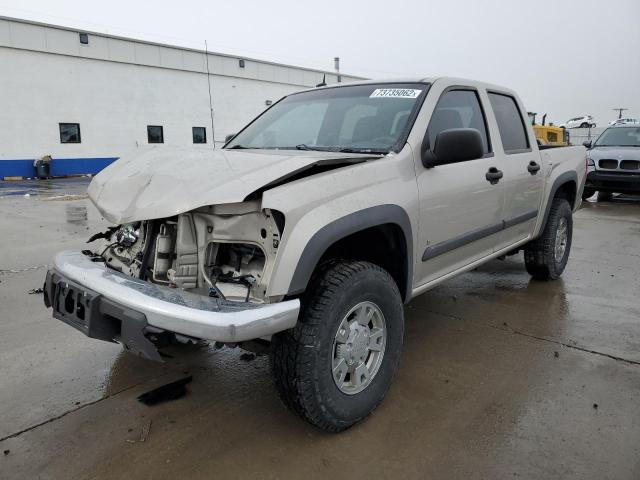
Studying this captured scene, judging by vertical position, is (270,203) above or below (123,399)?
above

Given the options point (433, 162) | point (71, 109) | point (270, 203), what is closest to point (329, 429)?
point (270, 203)

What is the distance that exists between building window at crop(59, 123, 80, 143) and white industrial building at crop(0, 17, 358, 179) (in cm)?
4

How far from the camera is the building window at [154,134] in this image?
80.3 ft

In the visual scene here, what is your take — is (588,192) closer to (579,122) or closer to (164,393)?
(164,393)

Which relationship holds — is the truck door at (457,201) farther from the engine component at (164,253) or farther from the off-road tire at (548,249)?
the engine component at (164,253)

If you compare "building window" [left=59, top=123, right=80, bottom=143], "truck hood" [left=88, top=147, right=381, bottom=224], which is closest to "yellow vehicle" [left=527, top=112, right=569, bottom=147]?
"truck hood" [left=88, top=147, right=381, bottom=224]

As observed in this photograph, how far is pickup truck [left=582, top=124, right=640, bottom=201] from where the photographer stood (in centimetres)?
1048

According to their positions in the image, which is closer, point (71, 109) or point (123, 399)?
point (123, 399)

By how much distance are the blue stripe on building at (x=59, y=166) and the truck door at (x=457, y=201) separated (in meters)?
20.3

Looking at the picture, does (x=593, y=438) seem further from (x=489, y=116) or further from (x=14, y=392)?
(x=14, y=392)

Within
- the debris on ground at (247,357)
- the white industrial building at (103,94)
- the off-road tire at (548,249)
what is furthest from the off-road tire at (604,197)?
the white industrial building at (103,94)

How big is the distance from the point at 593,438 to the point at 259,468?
5.34ft

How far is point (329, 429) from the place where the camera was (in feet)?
7.76

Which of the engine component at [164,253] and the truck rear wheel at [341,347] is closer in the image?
the truck rear wheel at [341,347]
